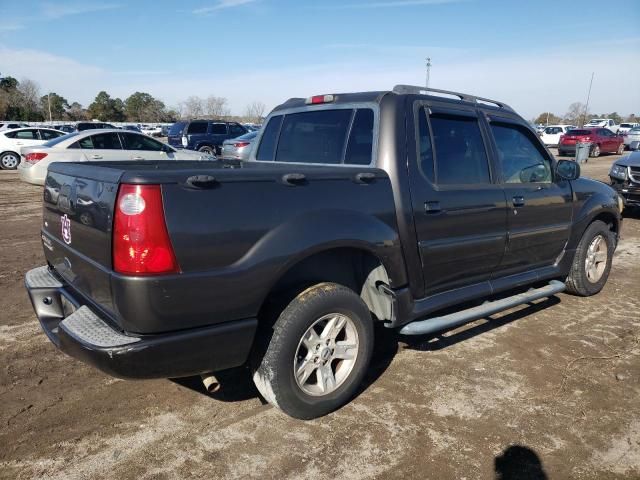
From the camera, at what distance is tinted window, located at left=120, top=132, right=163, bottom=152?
473 inches

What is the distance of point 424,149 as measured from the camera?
3.34 meters

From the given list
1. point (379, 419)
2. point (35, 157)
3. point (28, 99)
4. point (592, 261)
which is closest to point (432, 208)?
point (379, 419)

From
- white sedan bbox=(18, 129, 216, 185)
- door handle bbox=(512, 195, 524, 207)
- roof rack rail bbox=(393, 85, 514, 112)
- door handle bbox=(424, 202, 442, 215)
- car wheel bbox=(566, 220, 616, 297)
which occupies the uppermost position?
roof rack rail bbox=(393, 85, 514, 112)

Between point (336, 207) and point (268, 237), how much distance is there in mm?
493

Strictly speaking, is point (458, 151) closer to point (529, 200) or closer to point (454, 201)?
point (454, 201)

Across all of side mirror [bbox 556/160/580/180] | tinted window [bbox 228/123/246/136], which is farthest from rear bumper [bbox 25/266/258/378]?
tinted window [bbox 228/123/246/136]

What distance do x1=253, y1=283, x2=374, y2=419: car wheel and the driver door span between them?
1606mm

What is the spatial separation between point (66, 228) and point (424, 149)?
2.33 meters

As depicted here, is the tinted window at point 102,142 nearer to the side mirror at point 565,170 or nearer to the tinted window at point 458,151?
the tinted window at point 458,151

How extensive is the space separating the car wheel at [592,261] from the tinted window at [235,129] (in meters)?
18.5

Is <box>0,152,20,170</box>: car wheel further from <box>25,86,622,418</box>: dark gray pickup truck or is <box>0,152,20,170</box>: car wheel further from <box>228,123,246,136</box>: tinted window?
<box>25,86,622,418</box>: dark gray pickup truck

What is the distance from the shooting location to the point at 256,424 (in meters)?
2.87

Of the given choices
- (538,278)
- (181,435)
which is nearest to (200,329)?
(181,435)

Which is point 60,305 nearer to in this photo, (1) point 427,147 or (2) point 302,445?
(2) point 302,445
